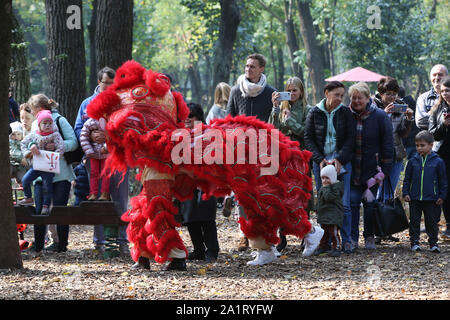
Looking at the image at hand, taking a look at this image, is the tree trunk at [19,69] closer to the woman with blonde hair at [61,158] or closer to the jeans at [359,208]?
the woman with blonde hair at [61,158]

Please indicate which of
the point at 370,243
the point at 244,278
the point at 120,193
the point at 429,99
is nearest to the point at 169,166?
the point at 244,278

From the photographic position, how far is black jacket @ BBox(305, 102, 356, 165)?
331 inches

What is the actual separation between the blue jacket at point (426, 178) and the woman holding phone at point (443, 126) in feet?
2.08

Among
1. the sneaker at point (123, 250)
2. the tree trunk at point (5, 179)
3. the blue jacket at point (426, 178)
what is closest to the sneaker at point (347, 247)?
the blue jacket at point (426, 178)

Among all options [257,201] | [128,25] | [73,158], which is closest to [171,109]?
[257,201]

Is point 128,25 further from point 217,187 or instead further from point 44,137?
point 217,187

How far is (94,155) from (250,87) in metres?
2.06

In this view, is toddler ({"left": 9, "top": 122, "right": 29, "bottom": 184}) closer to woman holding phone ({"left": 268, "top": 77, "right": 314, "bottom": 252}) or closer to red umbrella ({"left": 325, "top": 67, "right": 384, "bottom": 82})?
woman holding phone ({"left": 268, "top": 77, "right": 314, "bottom": 252})

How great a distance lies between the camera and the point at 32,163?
→ 28.4ft

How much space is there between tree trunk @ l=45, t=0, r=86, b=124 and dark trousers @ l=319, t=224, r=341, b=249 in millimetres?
5443

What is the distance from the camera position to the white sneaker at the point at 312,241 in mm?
8250

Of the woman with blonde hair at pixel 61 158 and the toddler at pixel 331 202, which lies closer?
the toddler at pixel 331 202

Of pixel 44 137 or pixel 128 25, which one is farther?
pixel 128 25

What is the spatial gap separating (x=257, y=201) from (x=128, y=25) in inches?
198
